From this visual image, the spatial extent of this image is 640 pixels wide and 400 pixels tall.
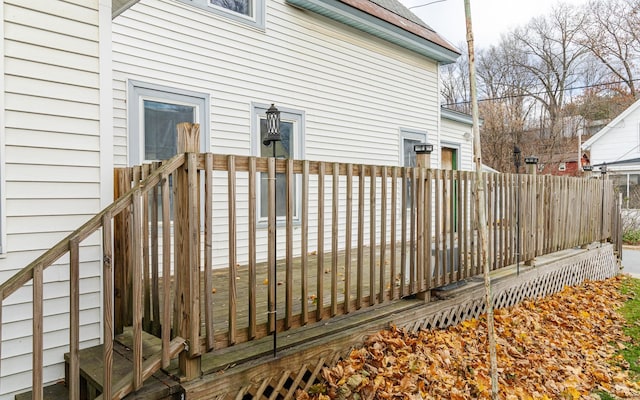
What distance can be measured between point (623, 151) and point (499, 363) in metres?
19.0

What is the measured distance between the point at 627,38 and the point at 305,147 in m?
24.6

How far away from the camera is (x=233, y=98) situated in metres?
5.48

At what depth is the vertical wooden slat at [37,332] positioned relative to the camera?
1938 mm

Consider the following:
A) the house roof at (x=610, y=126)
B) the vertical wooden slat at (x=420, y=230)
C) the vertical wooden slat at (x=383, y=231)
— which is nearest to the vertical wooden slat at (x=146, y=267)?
the vertical wooden slat at (x=383, y=231)

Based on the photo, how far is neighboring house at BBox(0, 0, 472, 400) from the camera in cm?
255

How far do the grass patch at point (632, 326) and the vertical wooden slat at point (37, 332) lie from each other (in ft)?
15.0

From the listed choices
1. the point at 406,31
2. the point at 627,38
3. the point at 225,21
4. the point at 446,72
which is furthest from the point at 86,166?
the point at 627,38

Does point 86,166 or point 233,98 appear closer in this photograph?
point 86,166

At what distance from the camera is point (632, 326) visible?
4980mm

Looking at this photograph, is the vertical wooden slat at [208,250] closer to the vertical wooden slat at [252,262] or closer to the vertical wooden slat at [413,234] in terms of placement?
the vertical wooden slat at [252,262]

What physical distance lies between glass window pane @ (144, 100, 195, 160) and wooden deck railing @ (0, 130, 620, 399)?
70 centimetres

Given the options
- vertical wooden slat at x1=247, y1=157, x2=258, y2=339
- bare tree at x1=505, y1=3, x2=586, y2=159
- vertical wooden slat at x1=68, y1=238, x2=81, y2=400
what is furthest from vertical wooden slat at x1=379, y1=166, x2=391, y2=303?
bare tree at x1=505, y1=3, x2=586, y2=159

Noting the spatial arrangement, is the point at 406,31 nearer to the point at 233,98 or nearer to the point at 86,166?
the point at 233,98

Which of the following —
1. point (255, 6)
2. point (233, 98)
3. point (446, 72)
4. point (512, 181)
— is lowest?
point (512, 181)
